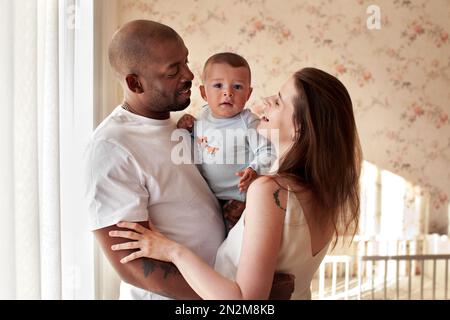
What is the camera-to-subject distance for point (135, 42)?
0.94m

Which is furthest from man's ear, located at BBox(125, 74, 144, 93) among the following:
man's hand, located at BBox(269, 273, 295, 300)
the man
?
man's hand, located at BBox(269, 273, 295, 300)

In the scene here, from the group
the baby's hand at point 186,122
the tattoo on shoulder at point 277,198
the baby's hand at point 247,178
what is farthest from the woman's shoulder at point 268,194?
the baby's hand at point 186,122

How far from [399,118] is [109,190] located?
0.68 meters

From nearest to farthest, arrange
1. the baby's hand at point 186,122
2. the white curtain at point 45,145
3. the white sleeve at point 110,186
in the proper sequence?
1. the white curtain at point 45,145
2. the white sleeve at point 110,186
3. the baby's hand at point 186,122

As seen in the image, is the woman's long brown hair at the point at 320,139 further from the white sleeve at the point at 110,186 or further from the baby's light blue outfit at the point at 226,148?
the white sleeve at the point at 110,186

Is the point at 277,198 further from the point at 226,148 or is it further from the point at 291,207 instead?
the point at 226,148

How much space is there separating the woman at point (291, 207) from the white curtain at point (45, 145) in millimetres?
123

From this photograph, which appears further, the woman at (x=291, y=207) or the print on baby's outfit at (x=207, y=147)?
the print on baby's outfit at (x=207, y=147)

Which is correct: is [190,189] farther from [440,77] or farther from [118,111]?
[440,77]

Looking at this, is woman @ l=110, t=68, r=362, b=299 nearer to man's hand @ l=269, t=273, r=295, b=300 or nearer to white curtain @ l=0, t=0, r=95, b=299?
man's hand @ l=269, t=273, r=295, b=300

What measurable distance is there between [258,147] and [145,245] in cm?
30

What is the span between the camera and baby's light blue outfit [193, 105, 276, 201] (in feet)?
3.32

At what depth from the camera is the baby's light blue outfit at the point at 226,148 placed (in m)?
1.01

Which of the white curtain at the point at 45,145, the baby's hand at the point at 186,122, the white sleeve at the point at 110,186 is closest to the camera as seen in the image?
the white curtain at the point at 45,145
